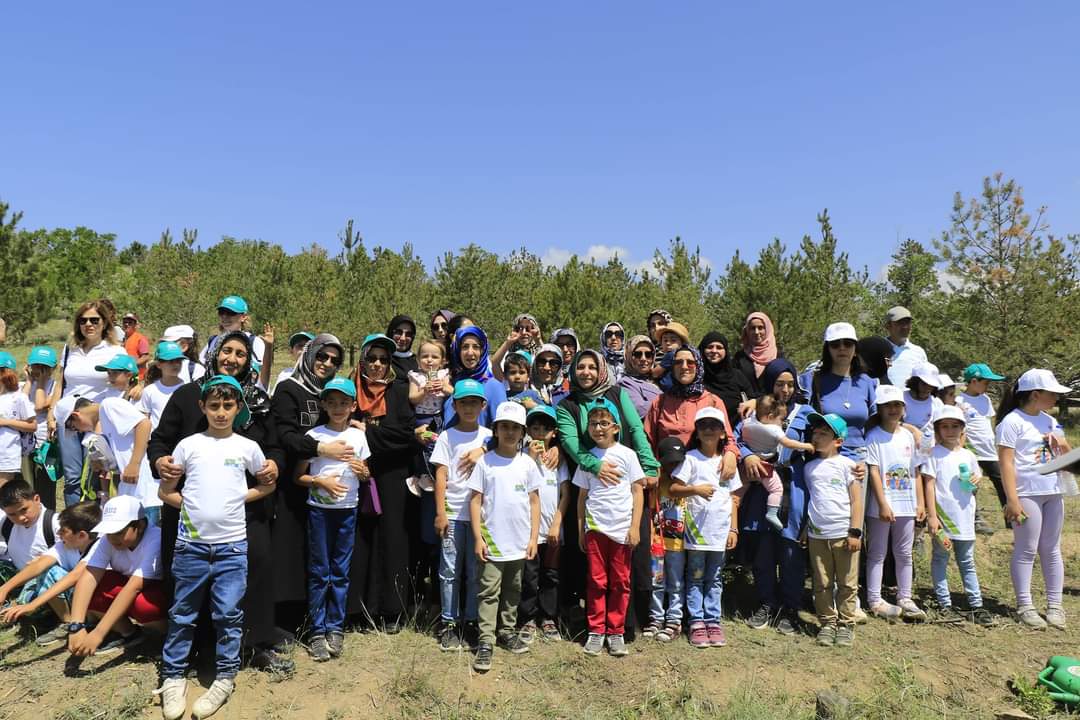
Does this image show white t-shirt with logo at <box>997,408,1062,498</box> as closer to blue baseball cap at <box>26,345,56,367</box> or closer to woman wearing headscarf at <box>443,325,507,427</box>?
woman wearing headscarf at <box>443,325,507,427</box>

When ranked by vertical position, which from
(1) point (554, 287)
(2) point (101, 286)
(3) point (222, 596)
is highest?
(2) point (101, 286)

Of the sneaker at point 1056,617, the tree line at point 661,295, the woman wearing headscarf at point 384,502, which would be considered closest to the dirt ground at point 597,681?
the sneaker at point 1056,617

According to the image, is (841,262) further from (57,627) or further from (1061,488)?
(57,627)

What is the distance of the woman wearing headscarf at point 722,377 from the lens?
4977 millimetres

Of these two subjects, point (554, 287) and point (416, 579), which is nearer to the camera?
point (416, 579)

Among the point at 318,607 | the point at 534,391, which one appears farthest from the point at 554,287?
the point at 318,607

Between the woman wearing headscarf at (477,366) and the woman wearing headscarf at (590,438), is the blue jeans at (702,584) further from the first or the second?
the woman wearing headscarf at (477,366)

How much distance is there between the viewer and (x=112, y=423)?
4.09m

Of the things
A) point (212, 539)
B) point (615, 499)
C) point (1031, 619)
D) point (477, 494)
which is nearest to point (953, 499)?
point (1031, 619)

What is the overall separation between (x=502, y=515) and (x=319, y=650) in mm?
1367

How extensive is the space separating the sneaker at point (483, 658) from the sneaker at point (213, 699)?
52.4 inches

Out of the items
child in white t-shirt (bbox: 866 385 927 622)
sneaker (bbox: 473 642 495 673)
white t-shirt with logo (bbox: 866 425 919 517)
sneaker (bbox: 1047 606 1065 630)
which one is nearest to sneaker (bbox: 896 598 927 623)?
child in white t-shirt (bbox: 866 385 927 622)

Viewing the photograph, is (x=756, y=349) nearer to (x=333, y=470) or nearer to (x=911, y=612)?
(x=911, y=612)

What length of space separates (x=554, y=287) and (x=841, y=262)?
21.1 ft
